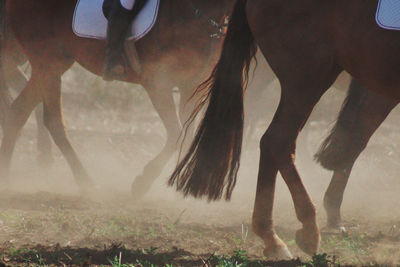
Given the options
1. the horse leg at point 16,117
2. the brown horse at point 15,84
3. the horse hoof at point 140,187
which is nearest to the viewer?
the horse hoof at point 140,187

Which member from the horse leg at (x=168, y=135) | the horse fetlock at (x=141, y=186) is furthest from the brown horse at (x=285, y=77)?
the horse fetlock at (x=141, y=186)

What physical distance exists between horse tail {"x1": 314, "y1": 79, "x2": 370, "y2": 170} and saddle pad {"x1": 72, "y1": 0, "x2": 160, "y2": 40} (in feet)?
6.34

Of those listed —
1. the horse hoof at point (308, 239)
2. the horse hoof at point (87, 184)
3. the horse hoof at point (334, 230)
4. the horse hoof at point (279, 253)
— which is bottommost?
the horse hoof at point (279, 253)

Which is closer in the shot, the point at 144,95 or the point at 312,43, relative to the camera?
the point at 312,43

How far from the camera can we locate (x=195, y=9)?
210 inches

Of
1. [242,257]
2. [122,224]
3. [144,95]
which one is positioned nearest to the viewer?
[242,257]

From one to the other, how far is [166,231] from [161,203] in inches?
60.7

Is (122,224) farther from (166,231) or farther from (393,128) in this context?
(393,128)

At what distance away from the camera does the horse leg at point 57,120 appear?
647 cm

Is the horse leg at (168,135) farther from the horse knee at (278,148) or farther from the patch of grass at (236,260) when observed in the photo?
the patch of grass at (236,260)

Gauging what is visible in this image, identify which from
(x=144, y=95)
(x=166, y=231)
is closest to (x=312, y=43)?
(x=166, y=231)

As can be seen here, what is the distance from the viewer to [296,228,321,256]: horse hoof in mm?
3854

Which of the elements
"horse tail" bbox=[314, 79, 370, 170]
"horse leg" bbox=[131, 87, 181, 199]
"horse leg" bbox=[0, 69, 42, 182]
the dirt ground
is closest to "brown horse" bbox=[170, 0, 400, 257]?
the dirt ground

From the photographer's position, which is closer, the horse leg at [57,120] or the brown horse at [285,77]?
the brown horse at [285,77]
